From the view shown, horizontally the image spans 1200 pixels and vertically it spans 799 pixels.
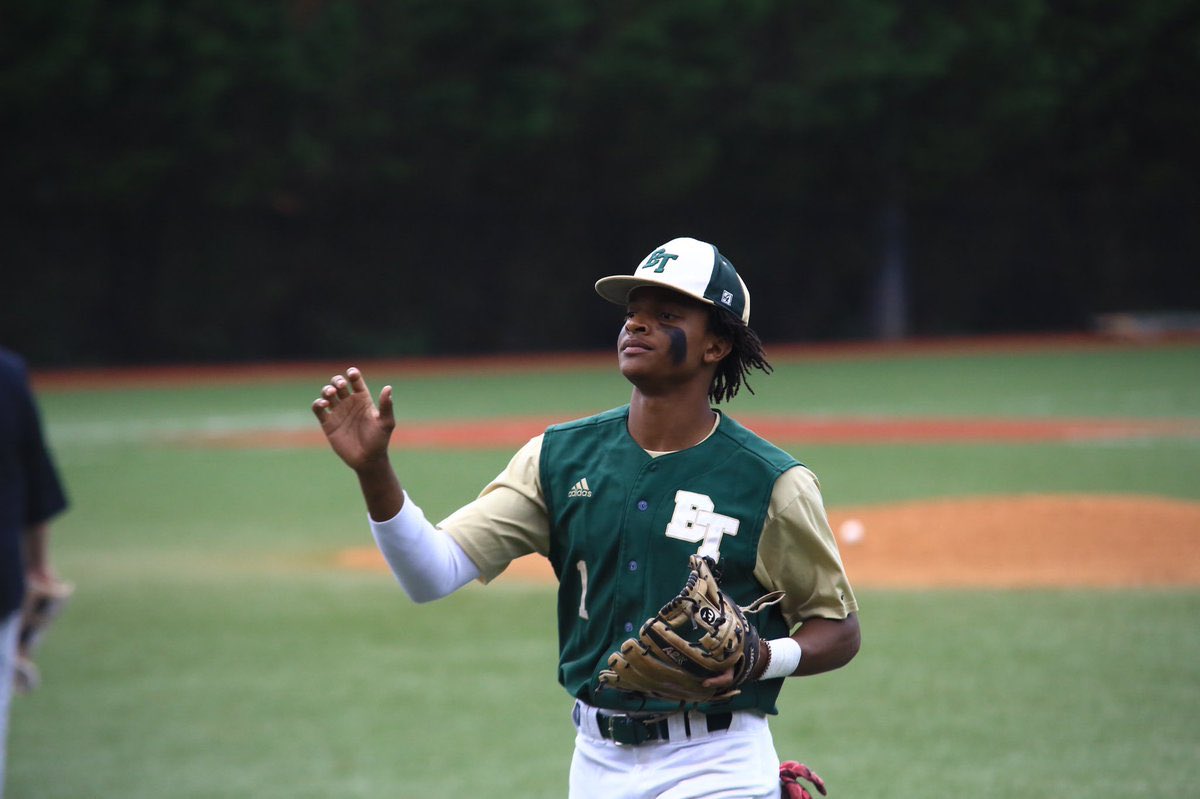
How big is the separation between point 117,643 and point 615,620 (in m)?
6.79

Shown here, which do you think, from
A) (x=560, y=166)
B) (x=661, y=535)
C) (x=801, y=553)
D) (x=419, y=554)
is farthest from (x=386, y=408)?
(x=560, y=166)

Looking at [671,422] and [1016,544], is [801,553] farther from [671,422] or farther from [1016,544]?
[1016,544]

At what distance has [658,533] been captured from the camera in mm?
3896

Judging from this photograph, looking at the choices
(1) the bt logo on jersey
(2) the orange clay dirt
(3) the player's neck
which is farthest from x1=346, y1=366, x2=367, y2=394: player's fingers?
(2) the orange clay dirt

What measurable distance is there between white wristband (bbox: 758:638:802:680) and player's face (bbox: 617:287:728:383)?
0.74m

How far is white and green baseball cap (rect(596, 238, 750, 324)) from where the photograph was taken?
3.91m

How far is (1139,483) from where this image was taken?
1529cm

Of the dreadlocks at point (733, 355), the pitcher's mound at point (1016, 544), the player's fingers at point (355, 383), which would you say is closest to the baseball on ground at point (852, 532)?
the pitcher's mound at point (1016, 544)

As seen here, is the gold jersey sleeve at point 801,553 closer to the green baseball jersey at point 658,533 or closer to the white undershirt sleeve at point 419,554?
the green baseball jersey at point 658,533

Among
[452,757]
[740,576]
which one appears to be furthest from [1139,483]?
[740,576]

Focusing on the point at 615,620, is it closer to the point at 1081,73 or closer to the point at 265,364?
the point at 265,364

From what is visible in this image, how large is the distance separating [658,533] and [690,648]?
0.42 m

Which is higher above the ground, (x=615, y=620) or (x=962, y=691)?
(x=615, y=620)

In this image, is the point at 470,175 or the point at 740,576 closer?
the point at 740,576
